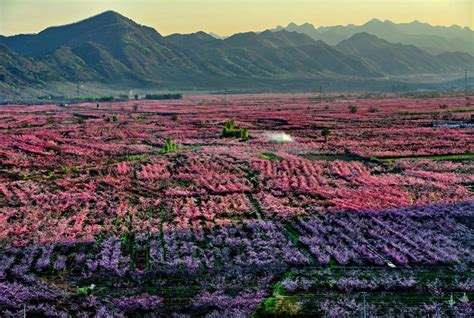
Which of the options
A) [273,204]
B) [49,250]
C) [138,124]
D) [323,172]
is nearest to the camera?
[49,250]

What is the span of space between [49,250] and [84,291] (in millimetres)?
4601

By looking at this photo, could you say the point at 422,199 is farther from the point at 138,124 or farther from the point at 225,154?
the point at 138,124

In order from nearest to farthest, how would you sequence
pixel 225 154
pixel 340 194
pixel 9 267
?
pixel 9 267 → pixel 340 194 → pixel 225 154

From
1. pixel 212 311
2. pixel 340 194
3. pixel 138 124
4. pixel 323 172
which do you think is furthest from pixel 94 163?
pixel 138 124

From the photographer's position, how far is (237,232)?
896 inches

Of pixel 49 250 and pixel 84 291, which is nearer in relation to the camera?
pixel 84 291

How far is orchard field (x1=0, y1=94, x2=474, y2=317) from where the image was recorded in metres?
16.1

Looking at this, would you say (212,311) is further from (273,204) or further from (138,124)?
(138,124)

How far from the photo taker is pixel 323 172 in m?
36.4

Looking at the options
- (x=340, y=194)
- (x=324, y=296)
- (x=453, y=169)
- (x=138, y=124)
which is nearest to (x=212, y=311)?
(x=324, y=296)

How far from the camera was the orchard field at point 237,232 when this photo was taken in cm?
1612

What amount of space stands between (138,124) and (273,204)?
50791 millimetres

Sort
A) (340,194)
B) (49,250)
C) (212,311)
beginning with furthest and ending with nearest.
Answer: (340,194), (49,250), (212,311)

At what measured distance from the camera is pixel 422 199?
2816cm
